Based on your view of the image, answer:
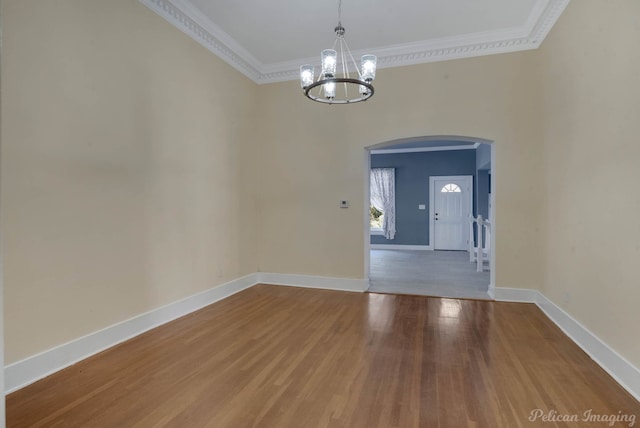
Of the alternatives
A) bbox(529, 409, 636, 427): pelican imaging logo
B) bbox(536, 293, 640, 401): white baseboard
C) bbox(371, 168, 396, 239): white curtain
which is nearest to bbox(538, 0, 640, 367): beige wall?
bbox(536, 293, 640, 401): white baseboard

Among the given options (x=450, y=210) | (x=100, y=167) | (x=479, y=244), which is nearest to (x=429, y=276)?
(x=479, y=244)

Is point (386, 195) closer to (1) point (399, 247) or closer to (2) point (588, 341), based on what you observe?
(1) point (399, 247)

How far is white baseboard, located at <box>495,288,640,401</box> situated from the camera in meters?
2.34

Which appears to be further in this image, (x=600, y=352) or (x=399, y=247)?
(x=399, y=247)

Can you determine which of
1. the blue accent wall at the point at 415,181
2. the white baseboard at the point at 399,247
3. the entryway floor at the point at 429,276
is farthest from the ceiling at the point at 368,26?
the white baseboard at the point at 399,247

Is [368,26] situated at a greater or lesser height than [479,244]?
greater

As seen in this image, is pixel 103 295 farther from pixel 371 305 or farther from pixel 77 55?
pixel 371 305

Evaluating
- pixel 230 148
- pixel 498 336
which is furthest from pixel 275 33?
pixel 498 336

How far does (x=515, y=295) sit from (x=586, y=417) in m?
2.63

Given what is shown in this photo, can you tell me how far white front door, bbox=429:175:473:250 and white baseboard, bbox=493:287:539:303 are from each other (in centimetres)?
577

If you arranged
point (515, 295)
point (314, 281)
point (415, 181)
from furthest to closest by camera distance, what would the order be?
1. point (415, 181)
2. point (314, 281)
3. point (515, 295)

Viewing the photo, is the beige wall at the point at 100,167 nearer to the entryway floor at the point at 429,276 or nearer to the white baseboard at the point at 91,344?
the white baseboard at the point at 91,344

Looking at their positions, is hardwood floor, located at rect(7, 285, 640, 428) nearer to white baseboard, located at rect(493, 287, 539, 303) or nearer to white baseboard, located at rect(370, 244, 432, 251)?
white baseboard, located at rect(493, 287, 539, 303)

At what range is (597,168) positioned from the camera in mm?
2816
